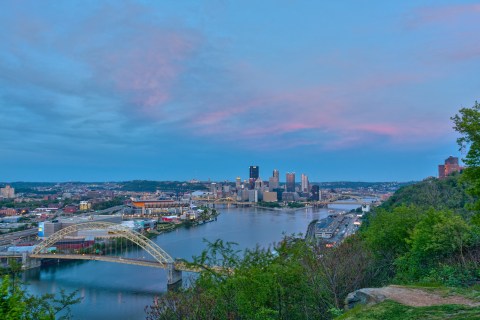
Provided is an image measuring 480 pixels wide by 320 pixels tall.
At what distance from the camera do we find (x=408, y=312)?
3012 millimetres

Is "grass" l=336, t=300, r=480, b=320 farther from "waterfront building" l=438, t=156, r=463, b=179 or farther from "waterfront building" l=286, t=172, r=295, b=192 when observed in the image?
"waterfront building" l=286, t=172, r=295, b=192

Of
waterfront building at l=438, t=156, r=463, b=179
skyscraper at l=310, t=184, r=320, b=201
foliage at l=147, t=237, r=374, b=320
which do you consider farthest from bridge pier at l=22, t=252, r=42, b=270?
skyscraper at l=310, t=184, r=320, b=201

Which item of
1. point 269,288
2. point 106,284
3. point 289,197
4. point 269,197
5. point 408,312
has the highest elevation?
point 408,312

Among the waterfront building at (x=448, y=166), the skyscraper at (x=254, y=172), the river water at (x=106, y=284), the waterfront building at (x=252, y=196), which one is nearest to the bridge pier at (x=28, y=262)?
the river water at (x=106, y=284)

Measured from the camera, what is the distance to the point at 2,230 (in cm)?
2658

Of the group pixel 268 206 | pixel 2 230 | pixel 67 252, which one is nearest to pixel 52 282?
pixel 67 252

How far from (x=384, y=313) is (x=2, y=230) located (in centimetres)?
3054

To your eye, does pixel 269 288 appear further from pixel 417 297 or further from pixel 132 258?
pixel 132 258

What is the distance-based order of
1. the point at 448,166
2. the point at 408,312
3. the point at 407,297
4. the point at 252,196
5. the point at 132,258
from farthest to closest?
1. the point at 252,196
2. the point at 448,166
3. the point at 132,258
4. the point at 407,297
5. the point at 408,312

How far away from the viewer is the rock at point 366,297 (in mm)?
3469

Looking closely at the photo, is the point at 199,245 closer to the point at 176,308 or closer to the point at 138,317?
the point at 138,317

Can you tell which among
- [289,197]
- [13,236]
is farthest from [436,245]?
[289,197]

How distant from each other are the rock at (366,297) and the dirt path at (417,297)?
0.02 metres

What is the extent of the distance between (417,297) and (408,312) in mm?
554
